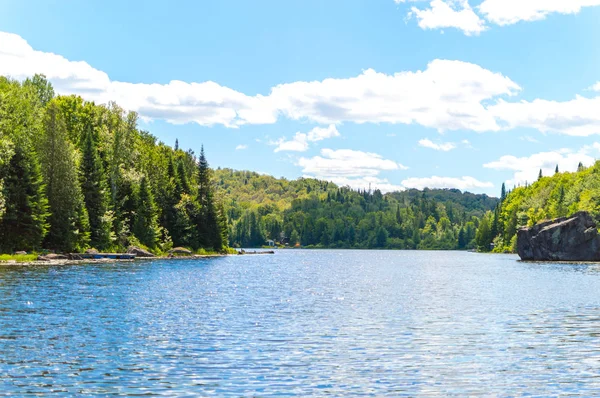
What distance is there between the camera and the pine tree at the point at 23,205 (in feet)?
300

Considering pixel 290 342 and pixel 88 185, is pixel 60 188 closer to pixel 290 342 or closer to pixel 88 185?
pixel 88 185

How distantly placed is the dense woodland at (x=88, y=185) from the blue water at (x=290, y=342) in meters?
32.2

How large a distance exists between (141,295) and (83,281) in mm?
14033

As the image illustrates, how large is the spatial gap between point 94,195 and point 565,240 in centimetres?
10888

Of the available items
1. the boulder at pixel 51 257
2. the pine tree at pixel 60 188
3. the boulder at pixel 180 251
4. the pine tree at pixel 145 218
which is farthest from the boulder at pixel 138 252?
the boulder at pixel 51 257

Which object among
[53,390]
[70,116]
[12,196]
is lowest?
[53,390]

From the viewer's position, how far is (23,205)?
304 ft

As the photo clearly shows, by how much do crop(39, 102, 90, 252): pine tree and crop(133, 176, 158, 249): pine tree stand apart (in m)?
25.3

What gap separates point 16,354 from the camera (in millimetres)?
29297

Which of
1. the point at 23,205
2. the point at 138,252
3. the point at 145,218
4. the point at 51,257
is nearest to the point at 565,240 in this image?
the point at 145,218

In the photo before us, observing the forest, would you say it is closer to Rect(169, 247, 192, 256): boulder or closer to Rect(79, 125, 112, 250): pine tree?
Rect(79, 125, 112, 250): pine tree

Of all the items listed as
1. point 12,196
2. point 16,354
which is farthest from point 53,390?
point 12,196

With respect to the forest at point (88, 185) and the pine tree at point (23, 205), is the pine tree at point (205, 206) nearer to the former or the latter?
the forest at point (88, 185)

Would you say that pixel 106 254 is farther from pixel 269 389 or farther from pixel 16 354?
pixel 269 389
